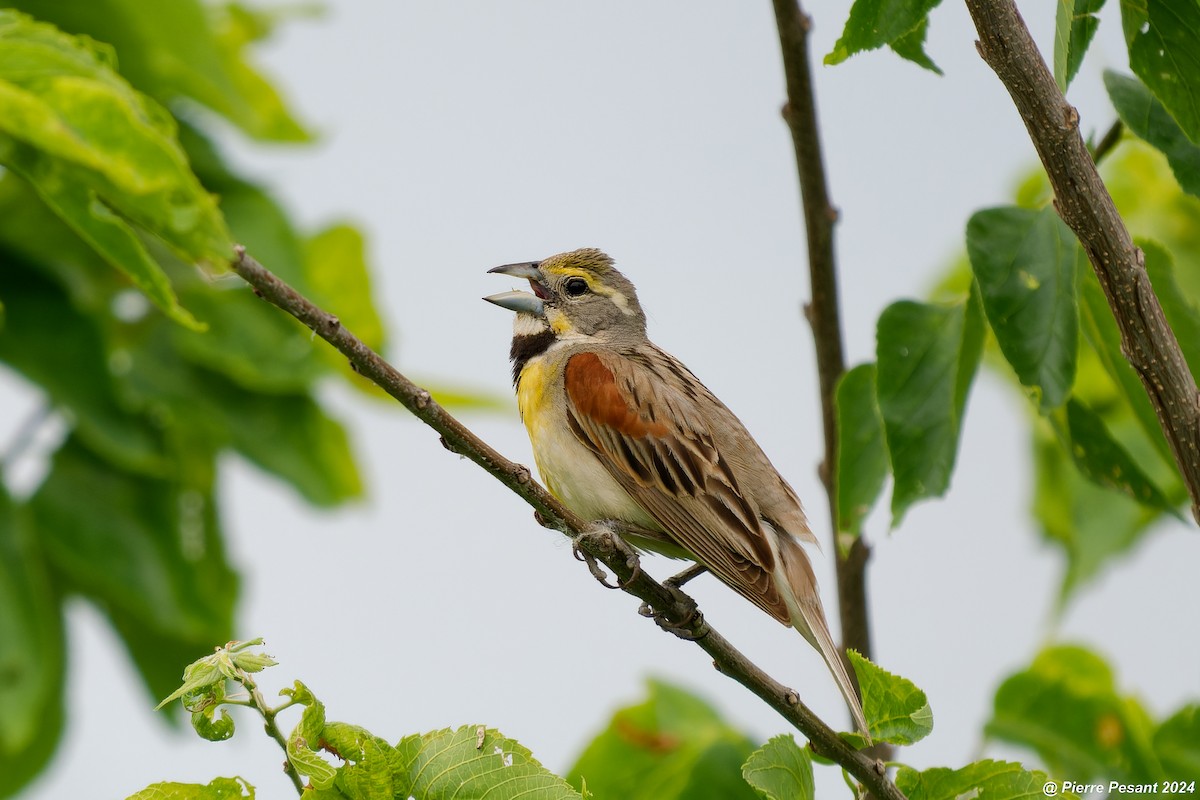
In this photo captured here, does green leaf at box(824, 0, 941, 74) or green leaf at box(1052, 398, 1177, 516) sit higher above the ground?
green leaf at box(824, 0, 941, 74)

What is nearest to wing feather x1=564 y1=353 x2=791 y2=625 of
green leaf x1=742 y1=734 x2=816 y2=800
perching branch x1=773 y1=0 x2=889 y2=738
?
perching branch x1=773 y1=0 x2=889 y2=738

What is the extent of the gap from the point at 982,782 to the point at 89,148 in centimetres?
213

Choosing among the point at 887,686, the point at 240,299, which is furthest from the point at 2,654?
the point at 887,686

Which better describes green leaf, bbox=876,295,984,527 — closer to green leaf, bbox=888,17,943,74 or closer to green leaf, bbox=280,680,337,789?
green leaf, bbox=888,17,943,74

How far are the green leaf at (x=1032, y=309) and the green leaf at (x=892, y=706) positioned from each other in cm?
75

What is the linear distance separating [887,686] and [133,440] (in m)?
3.62

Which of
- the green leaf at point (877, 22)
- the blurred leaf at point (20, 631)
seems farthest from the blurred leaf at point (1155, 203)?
the blurred leaf at point (20, 631)

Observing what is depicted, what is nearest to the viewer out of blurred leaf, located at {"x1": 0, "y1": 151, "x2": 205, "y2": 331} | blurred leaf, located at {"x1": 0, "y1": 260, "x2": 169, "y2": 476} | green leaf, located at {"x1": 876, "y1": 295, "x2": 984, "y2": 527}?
blurred leaf, located at {"x1": 0, "y1": 151, "x2": 205, "y2": 331}

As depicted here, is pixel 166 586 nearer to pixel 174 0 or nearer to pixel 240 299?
pixel 240 299

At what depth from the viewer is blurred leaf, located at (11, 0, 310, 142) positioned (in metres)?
4.78

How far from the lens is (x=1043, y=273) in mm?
3182

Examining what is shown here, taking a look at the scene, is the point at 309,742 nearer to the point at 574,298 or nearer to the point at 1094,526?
the point at 574,298

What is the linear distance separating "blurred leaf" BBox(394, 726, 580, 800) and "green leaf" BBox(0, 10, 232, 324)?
3.39 feet

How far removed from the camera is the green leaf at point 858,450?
3.81 metres
